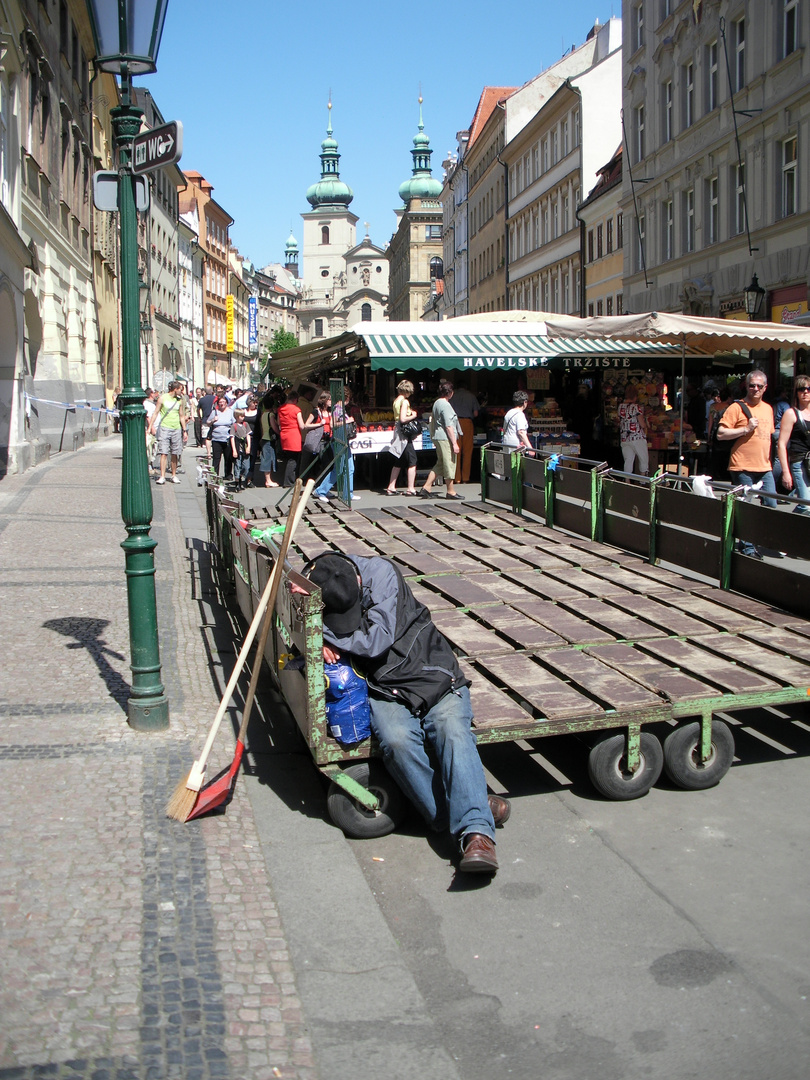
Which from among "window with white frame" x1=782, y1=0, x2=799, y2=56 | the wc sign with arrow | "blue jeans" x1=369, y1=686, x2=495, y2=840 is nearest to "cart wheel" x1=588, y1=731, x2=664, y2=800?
"blue jeans" x1=369, y1=686, x2=495, y2=840

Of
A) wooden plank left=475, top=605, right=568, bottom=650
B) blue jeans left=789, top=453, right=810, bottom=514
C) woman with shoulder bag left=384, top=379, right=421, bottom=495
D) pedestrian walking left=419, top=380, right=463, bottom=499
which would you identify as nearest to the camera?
wooden plank left=475, top=605, right=568, bottom=650

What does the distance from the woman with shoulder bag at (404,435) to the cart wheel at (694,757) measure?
10615mm

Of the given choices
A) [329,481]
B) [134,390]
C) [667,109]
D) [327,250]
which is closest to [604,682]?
[134,390]

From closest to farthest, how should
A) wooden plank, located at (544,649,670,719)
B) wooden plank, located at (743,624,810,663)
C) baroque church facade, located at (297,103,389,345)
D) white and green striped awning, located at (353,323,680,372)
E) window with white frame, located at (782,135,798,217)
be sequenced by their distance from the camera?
wooden plank, located at (544,649,670,719)
wooden plank, located at (743,624,810,663)
white and green striped awning, located at (353,323,680,372)
window with white frame, located at (782,135,798,217)
baroque church facade, located at (297,103,389,345)

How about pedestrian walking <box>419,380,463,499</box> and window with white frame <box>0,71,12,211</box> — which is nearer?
pedestrian walking <box>419,380,463,499</box>

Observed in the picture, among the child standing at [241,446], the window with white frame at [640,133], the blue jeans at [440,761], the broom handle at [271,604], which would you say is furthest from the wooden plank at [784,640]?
the window with white frame at [640,133]

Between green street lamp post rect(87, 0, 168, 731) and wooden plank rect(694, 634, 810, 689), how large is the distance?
2.95m

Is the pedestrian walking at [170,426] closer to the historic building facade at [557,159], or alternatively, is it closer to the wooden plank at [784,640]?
the wooden plank at [784,640]

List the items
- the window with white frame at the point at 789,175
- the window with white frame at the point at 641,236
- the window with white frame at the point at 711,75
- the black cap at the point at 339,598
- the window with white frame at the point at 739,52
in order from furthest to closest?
the window with white frame at the point at 641,236, the window with white frame at the point at 711,75, the window with white frame at the point at 739,52, the window with white frame at the point at 789,175, the black cap at the point at 339,598

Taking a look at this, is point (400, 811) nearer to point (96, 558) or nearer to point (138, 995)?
point (138, 995)

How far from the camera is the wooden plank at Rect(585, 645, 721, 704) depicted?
16.0ft

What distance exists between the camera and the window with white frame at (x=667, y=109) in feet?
94.2

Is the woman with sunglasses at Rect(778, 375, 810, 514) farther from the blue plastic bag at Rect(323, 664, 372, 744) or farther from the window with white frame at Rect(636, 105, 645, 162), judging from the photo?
the window with white frame at Rect(636, 105, 645, 162)

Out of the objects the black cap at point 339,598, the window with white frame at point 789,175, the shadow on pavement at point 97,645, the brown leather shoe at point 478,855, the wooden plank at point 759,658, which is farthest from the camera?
the window with white frame at point 789,175
